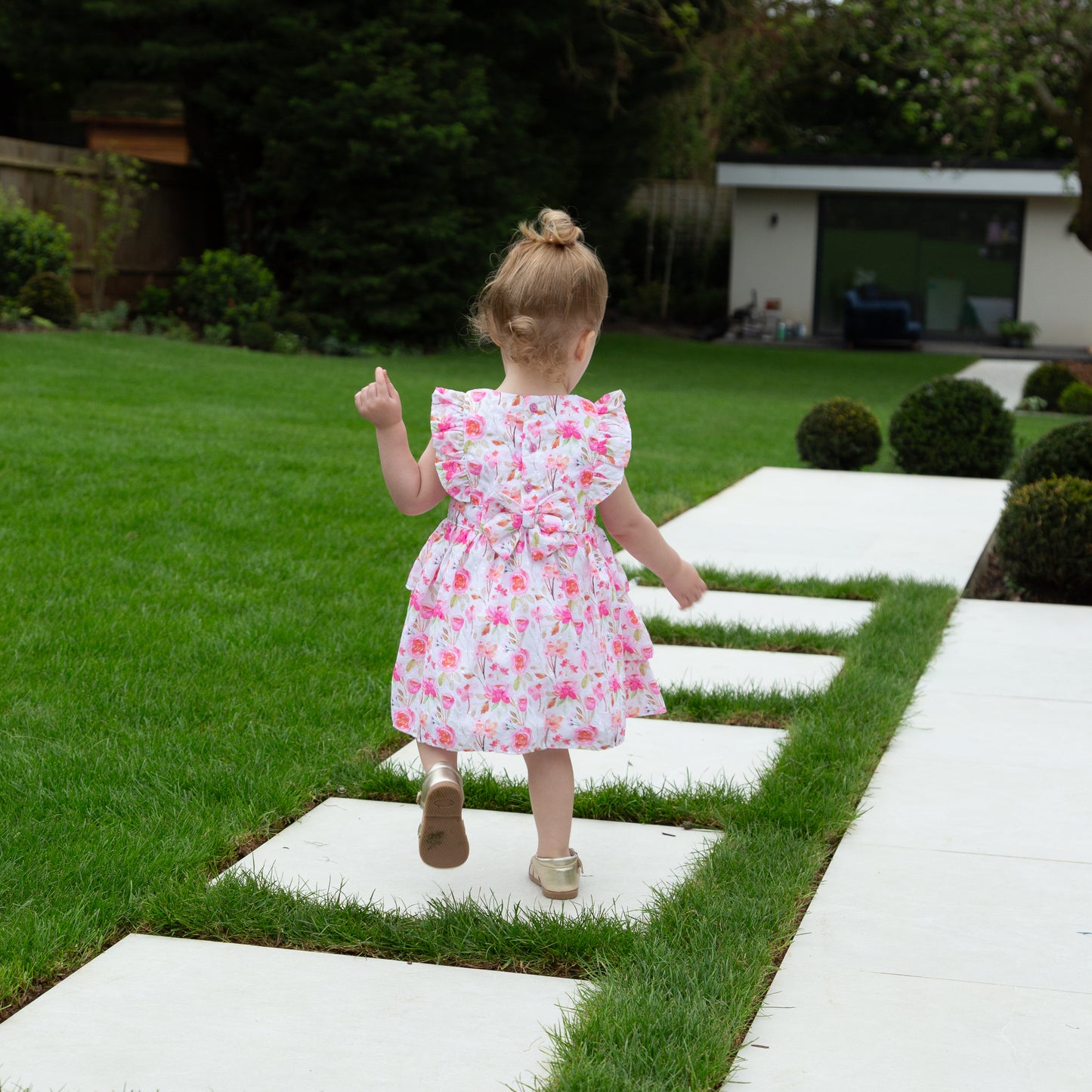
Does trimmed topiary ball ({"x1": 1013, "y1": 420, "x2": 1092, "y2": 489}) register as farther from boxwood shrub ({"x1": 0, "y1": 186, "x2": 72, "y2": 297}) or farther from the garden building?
the garden building

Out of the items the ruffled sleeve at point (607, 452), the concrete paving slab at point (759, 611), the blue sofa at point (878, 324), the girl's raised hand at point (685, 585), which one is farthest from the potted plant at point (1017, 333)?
the ruffled sleeve at point (607, 452)

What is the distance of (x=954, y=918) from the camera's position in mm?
2742

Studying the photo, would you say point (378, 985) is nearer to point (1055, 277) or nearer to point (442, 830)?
point (442, 830)

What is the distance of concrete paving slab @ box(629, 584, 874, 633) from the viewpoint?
5191mm

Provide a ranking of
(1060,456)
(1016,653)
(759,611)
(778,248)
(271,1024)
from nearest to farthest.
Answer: (271,1024)
(1016,653)
(759,611)
(1060,456)
(778,248)

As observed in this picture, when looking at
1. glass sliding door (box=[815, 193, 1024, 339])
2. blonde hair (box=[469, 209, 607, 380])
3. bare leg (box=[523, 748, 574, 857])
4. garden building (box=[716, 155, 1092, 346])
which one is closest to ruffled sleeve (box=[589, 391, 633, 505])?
blonde hair (box=[469, 209, 607, 380])

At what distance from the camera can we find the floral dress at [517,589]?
2699 mm

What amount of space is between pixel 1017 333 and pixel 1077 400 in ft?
40.0

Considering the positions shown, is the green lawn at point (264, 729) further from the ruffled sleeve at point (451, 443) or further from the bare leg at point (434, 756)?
the ruffled sleeve at point (451, 443)

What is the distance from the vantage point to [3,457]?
745cm

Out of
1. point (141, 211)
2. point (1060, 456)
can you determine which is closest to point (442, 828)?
point (1060, 456)

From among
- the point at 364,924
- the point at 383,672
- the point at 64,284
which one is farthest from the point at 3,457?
the point at 64,284

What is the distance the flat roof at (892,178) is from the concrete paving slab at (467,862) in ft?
81.3

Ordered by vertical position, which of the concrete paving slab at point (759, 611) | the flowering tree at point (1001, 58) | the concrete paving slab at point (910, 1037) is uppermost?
the flowering tree at point (1001, 58)
